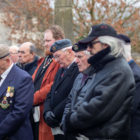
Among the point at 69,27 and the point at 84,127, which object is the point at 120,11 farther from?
the point at 84,127

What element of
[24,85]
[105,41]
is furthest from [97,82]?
[24,85]

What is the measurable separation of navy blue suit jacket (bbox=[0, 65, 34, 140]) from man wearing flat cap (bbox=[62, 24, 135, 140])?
2.69 ft

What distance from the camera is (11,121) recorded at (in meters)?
3.37

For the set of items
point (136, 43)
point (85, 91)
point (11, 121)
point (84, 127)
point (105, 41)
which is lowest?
point (136, 43)

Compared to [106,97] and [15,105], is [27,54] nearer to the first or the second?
[15,105]

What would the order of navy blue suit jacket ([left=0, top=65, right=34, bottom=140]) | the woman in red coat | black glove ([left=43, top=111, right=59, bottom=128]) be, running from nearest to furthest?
navy blue suit jacket ([left=0, top=65, right=34, bottom=140]) → black glove ([left=43, top=111, right=59, bottom=128]) → the woman in red coat

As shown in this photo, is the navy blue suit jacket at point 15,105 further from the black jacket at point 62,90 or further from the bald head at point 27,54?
the bald head at point 27,54

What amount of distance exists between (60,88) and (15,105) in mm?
678

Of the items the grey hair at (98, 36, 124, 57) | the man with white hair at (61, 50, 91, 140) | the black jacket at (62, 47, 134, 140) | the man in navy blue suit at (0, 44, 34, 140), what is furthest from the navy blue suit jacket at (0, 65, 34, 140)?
the grey hair at (98, 36, 124, 57)

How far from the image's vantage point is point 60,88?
3.81 m

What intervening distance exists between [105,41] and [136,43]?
1300 centimetres

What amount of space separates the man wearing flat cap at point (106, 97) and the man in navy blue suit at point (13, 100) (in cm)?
83

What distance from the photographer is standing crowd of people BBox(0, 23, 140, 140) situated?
2.52m

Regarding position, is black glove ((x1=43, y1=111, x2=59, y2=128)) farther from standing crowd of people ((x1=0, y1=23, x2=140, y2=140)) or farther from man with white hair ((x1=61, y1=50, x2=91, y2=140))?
man with white hair ((x1=61, y1=50, x2=91, y2=140))
